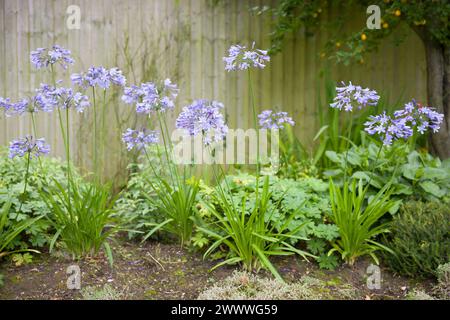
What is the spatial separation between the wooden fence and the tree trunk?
27.8 inches

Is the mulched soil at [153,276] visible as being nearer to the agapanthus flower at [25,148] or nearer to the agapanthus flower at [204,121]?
the agapanthus flower at [25,148]

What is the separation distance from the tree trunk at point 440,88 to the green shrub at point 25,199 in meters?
3.67

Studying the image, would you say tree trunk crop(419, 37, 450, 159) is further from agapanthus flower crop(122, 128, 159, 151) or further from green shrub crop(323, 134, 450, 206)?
agapanthus flower crop(122, 128, 159, 151)

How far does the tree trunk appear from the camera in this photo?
5.48 meters

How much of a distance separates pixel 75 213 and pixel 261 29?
3.35 metres

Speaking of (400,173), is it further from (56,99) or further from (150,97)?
(56,99)

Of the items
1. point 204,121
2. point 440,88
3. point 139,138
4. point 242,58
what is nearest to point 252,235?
point 204,121

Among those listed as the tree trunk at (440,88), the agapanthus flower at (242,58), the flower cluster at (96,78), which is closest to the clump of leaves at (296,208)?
the agapanthus flower at (242,58)

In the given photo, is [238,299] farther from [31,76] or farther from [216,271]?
[31,76]

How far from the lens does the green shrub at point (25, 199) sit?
3.87 meters

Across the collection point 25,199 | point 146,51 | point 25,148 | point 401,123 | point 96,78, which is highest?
point 146,51

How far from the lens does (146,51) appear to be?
6055 mm

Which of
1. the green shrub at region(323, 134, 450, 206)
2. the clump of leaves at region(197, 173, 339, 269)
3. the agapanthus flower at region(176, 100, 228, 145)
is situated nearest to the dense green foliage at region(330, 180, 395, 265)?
the clump of leaves at region(197, 173, 339, 269)

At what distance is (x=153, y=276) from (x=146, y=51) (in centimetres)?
306
